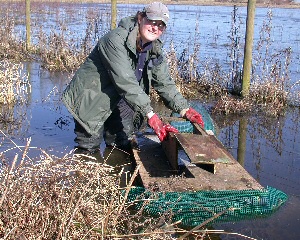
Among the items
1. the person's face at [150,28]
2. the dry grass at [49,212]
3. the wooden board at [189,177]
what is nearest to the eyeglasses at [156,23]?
the person's face at [150,28]

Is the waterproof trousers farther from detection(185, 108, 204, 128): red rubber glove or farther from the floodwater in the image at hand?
detection(185, 108, 204, 128): red rubber glove

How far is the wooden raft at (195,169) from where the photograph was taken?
15.9ft

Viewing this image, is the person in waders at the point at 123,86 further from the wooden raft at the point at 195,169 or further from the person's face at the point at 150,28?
the wooden raft at the point at 195,169

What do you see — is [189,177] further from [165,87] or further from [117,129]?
[117,129]

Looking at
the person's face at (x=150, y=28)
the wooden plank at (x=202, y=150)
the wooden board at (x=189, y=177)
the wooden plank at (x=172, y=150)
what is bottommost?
the wooden board at (x=189, y=177)

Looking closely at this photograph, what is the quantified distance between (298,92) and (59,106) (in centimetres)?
447

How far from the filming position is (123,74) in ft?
17.9

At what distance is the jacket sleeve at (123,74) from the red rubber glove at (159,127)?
11 cm

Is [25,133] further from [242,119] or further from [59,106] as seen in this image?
[242,119]

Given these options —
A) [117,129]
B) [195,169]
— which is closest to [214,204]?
[195,169]

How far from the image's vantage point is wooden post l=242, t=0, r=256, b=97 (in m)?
9.09

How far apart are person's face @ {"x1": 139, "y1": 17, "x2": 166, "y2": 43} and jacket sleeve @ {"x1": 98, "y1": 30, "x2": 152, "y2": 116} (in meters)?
0.26

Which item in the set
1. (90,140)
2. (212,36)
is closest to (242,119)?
(90,140)

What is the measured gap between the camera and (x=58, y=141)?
7.02 meters
